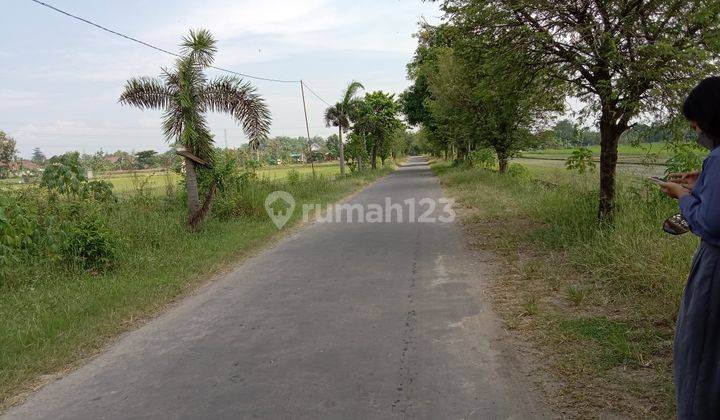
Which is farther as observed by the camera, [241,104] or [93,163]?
[93,163]

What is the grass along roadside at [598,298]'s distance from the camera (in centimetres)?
312

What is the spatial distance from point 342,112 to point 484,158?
9.70 m

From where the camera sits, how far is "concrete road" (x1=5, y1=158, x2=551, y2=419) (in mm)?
3131

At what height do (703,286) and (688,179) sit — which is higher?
(688,179)

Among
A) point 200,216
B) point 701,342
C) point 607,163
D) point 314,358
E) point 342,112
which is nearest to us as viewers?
point 701,342

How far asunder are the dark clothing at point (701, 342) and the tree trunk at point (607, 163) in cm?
594

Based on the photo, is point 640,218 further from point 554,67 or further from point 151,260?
point 151,260

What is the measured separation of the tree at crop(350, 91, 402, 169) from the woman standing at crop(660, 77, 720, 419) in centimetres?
3017

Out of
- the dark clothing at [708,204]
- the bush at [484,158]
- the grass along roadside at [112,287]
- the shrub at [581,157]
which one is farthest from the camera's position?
the bush at [484,158]

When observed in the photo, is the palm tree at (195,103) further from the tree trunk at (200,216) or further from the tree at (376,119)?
the tree at (376,119)

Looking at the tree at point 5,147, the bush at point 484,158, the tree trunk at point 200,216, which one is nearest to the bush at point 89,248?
the tree trunk at point 200,216

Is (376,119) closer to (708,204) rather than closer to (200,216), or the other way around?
(200,216)

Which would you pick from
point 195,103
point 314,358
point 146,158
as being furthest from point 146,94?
point 146,158

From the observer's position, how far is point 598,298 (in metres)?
4.77
